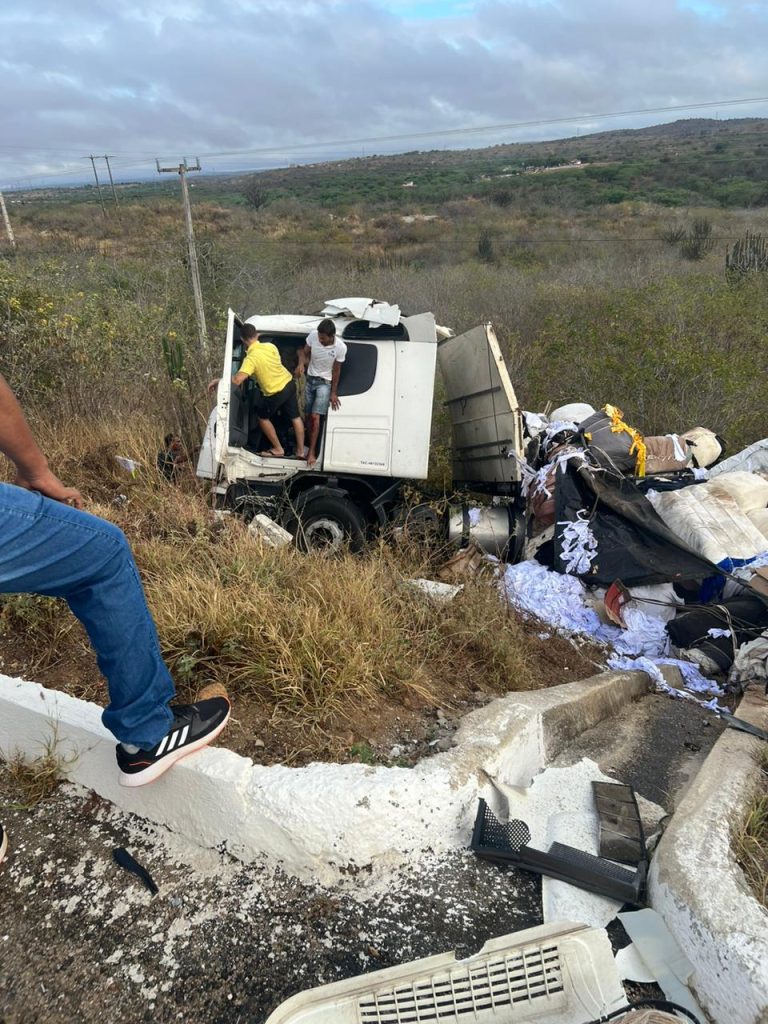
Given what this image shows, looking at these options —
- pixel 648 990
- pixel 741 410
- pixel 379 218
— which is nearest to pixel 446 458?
pixel 741 410

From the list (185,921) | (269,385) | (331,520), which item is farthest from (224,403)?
(185,921)

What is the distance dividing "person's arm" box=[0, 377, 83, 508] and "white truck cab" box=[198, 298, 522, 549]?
3.92 metres

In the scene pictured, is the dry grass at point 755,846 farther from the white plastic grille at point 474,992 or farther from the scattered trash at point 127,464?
the scattered trash at point 127,464

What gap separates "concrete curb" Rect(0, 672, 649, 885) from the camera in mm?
2160

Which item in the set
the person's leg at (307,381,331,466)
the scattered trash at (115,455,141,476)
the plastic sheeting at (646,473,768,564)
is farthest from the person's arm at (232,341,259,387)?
the plastic sheeting at (646,473,768,564)

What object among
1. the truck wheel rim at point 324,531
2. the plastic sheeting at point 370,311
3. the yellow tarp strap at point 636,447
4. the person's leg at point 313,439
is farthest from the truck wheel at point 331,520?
the yellow tarp strap at point 636,447

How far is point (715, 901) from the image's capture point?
1.83 m

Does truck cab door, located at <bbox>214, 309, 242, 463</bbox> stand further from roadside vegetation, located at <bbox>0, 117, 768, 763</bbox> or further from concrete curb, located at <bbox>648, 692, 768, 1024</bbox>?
concrete curb, located at <bbox>648, 692, 768, 1024</bbox>

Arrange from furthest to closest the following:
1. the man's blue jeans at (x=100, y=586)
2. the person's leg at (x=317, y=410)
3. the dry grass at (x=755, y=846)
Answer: the person's leg at (x=317, y=410) → the dry grass at (x=755, y=846) → the man's blue jeans at (x=100, y=586)

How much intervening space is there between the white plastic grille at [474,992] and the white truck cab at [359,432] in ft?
14.2

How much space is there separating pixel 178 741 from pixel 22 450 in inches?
40.9

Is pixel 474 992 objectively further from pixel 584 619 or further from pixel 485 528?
pixel 485 528

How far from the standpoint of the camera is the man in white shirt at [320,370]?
5996 millimetres

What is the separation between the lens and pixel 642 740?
3193 mm
